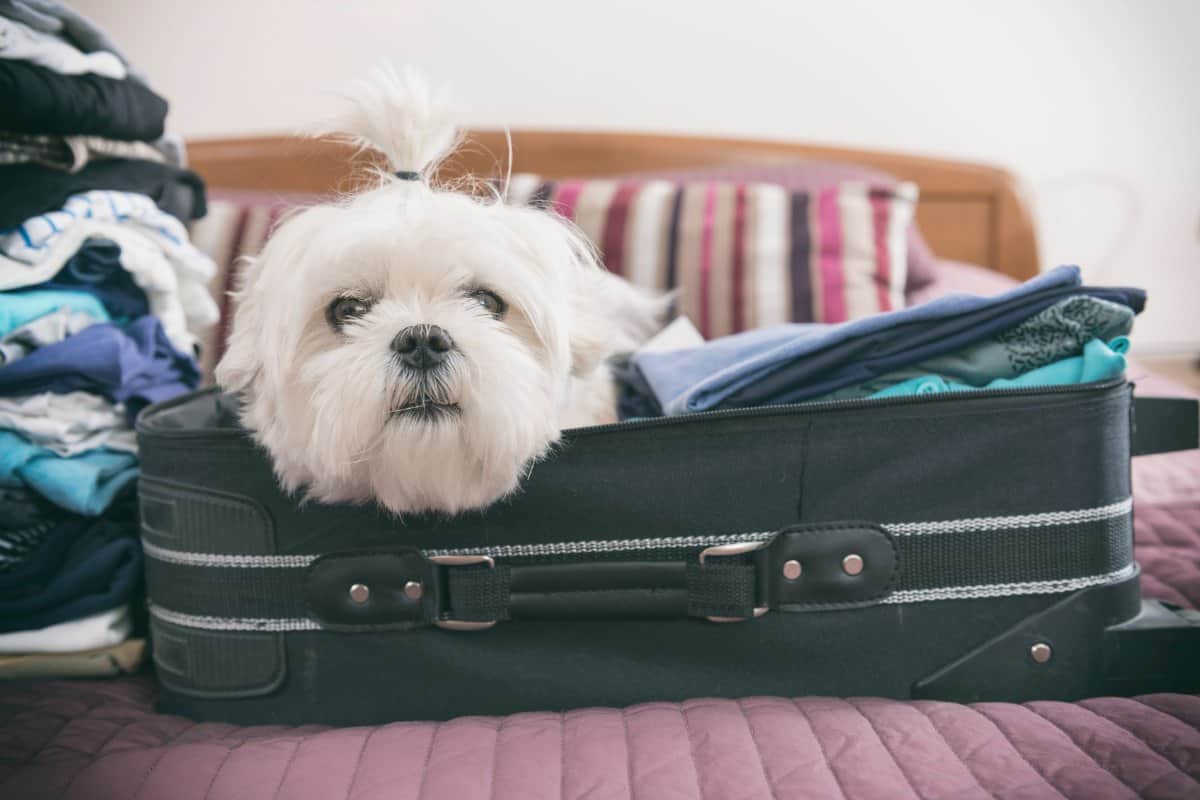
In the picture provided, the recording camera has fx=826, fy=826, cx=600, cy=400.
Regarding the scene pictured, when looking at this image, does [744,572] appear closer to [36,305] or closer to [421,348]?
[421,348]

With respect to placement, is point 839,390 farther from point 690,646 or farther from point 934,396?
point 690,646

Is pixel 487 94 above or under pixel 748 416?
above

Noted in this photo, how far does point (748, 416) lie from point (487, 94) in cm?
151

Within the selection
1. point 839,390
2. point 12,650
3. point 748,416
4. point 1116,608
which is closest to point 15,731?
point 12,650

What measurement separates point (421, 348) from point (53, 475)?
435 mm

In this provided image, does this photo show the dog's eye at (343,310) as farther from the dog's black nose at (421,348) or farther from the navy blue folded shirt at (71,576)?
the navy blue folded shirt at (71,576)

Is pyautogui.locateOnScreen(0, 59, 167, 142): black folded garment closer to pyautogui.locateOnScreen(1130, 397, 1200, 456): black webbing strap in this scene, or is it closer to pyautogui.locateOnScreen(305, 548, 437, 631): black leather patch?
pyautogui.locateOnScreen(305, 548, 437, 631): black leather patch

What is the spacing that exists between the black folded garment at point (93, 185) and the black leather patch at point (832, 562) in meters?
0.83

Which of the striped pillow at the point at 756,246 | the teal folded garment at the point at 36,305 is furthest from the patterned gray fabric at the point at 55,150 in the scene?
the striped pillow at the point at 756,246

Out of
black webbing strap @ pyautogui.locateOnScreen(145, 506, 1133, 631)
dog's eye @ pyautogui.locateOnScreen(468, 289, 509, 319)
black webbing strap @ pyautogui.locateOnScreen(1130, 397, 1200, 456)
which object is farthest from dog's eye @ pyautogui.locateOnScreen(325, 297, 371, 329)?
black webbing strap @ pyautogui.locateOnScreen(1130, 397, 1200, 456)

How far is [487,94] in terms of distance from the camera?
1.95 metres

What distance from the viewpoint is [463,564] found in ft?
2.34

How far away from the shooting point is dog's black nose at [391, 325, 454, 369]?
69 cm

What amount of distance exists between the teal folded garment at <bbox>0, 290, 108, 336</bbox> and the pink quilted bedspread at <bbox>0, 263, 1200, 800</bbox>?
1.24 ft
